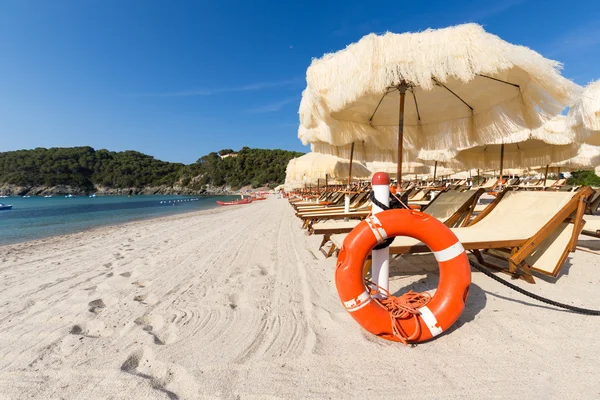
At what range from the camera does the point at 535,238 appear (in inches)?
90.1

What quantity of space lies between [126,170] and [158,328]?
107m

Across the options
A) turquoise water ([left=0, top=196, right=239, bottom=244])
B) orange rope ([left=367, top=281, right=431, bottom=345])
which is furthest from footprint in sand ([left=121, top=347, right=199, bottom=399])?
turquoise water ([left=0, top=196, right=239, bottom=244])

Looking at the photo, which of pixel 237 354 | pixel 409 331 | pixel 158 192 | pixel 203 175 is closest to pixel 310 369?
pixel 237 354

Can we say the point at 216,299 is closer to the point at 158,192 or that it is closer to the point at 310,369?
the point at 310,369

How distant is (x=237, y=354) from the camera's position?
4.93ft

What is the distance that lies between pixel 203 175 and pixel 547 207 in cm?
9094

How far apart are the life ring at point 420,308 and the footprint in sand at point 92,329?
152 centimetres

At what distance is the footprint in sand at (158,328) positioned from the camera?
66.0 inches

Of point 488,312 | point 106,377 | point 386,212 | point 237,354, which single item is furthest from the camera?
point 488,312

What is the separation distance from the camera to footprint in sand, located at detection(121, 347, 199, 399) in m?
1.23

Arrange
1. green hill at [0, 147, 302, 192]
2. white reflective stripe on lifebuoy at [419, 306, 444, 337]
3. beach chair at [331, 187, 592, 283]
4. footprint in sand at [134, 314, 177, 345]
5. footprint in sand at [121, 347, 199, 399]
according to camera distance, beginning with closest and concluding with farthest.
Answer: footprint in sand at [121, 347, 199, 399] → white reflective stripe on lifebuoy at [419, 306, 444, 337] → footprint in sand at [134, 314, 177, 345] → beach chair at [331, 187, 592, 283] → green hill at [0, 147, 302, 192]

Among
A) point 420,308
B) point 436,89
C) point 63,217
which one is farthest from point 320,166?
point 63,217

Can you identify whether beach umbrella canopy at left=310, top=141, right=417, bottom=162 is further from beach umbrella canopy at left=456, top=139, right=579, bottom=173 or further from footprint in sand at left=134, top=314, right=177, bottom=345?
footprint in sand at left=134, top=314, right=177, bottom=345

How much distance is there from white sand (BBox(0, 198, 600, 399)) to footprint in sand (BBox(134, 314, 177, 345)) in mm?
13
